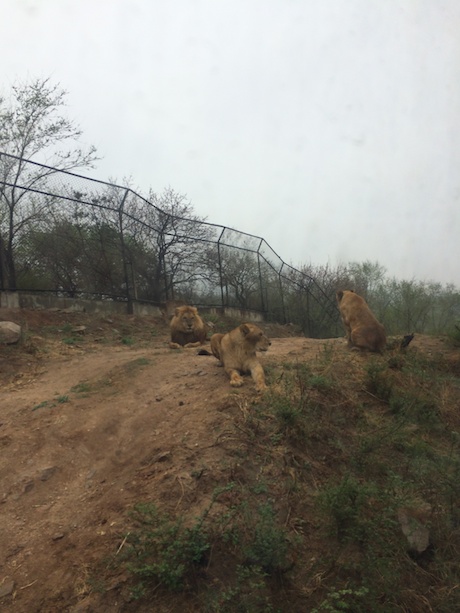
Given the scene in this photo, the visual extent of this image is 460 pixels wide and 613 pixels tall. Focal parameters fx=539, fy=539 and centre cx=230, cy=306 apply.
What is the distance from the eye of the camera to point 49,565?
3943mm

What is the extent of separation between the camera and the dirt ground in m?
3.89

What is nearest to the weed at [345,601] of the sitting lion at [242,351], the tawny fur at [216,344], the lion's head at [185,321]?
the sitting lion at [242,351]

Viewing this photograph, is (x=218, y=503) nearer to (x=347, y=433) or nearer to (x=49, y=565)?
(x=49, y=565)

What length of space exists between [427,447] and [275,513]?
8.07ft

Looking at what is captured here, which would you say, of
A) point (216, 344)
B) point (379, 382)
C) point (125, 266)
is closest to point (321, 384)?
point (379, 382)

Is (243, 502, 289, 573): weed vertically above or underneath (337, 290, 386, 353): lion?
underneath

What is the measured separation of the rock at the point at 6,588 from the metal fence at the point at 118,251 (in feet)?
27.8

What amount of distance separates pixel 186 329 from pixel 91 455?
569 cm

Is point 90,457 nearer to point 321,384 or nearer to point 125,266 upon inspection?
point 321,384

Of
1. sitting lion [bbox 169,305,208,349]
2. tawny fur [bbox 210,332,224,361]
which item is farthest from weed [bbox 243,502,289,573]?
sitting lion [bbox 169,305,208,349]

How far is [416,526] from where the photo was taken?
14.6 ft

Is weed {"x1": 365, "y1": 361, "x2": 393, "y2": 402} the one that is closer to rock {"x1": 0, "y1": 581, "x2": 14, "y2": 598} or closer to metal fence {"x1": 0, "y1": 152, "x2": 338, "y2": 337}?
rock {"x1": 0, "y1": 581, "x2": 14, "y2": 598}

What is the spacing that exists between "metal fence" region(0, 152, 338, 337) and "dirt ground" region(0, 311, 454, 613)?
3679mm

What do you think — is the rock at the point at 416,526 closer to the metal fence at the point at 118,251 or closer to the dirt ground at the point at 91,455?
the dirt ground at the point at 91,455
